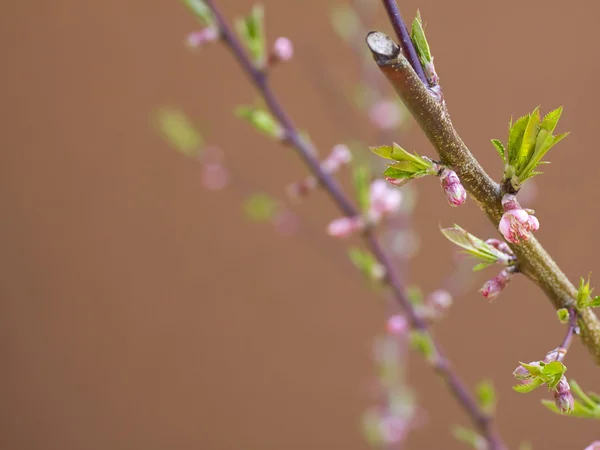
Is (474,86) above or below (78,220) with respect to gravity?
below

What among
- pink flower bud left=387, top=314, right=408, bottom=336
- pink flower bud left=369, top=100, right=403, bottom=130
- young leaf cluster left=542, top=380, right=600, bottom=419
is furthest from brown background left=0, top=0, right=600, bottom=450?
young leaf cluster left=542, top=380, right=600, bottom=419

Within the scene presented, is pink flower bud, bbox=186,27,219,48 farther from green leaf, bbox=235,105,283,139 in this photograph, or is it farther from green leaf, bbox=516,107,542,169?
green leaf, bbox=516,107,542,169

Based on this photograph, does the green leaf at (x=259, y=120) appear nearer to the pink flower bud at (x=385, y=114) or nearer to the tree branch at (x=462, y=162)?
the tree branch at (x=462, y=162)

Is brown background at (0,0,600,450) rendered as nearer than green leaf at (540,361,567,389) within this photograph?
No

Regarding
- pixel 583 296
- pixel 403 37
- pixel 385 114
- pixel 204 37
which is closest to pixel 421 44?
pixel 403 37

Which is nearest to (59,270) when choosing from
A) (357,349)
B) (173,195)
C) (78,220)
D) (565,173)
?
(78,220)

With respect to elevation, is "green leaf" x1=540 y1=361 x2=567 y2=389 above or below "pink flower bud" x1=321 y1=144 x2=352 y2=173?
below

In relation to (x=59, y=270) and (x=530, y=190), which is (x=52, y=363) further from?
(x=530, y=190)
